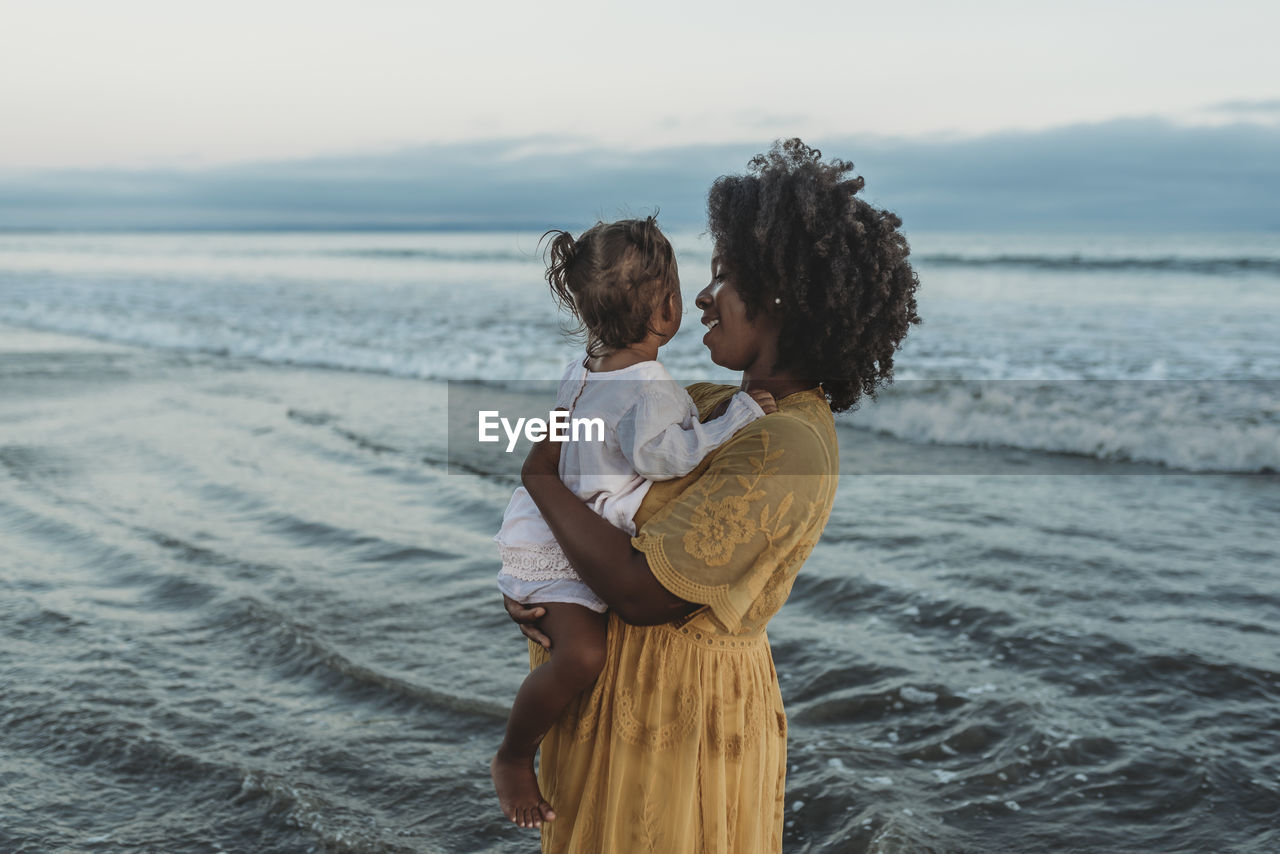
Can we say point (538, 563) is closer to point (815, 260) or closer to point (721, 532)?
point (721, 532)

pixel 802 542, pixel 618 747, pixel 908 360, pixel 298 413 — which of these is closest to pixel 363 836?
pixel 618 747

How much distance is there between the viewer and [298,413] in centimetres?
1048

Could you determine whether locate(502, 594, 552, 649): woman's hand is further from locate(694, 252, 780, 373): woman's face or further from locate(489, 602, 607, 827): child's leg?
locate(694, 252, 780, 373): woman's face

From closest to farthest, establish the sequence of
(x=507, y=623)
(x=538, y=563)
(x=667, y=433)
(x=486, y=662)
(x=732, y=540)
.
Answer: (x=732, y=540) → (x=667, y=433) → (x=538, y=563) → (x=486, y=662) → (x=507, y=623)

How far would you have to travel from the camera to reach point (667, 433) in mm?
1823

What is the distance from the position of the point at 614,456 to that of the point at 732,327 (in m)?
0.38

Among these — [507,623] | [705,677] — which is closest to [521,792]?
[705,677]

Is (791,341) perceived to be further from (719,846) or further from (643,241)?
(719,846)

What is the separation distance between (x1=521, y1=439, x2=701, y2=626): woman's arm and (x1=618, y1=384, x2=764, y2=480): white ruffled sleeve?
13 cm

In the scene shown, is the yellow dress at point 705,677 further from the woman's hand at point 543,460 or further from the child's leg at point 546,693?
the woman's hand at point 543,460

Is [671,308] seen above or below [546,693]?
above

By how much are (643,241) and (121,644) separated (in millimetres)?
3915

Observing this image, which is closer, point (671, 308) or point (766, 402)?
point (766, 402)

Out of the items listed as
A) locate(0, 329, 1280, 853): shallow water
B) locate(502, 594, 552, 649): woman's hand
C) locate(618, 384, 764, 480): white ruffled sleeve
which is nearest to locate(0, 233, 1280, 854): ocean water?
locate(0, 329, 1280, 853): shallow water
